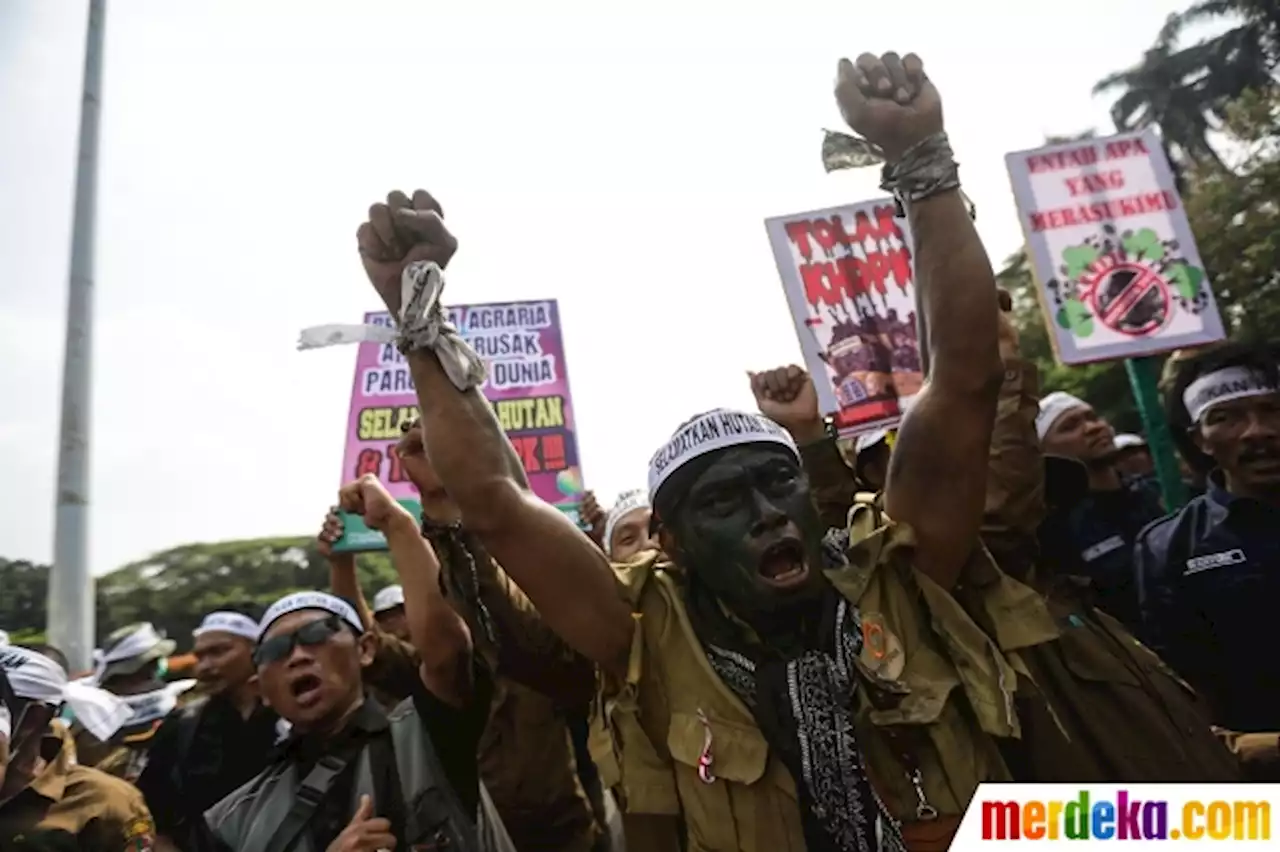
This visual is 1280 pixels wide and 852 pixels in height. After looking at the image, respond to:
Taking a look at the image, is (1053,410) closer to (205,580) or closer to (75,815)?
(75,815)

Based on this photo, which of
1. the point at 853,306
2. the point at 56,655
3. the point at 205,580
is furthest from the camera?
the point at 205,580

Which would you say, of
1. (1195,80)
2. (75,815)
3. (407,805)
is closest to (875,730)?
(407,805)

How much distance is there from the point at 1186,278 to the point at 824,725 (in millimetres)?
3260

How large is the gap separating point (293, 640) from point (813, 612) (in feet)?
4.74

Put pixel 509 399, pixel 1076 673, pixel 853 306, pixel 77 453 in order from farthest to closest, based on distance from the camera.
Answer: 1. pixel 509 399
2. pixel 77 453
3. pixel 853 306
4. pixel 1076 673

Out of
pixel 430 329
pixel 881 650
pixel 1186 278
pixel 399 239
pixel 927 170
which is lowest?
pixel 881 650

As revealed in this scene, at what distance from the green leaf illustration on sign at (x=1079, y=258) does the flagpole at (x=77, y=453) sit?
4712 mm

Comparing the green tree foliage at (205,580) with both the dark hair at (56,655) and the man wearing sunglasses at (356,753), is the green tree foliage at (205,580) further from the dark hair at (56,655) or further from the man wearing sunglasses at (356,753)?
the man wearing sunglasses at (356,753)

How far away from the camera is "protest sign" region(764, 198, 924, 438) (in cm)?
407

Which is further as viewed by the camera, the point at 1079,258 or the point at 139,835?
the point at 1079,258

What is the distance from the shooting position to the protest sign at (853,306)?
407 centimetres

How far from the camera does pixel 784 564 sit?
6.37 ft

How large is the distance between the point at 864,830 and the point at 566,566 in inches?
28.8

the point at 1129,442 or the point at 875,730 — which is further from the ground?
the point at 1129,442
